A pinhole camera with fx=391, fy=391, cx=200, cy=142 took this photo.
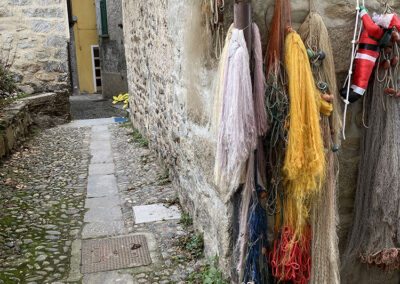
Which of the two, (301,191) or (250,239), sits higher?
(301,191)

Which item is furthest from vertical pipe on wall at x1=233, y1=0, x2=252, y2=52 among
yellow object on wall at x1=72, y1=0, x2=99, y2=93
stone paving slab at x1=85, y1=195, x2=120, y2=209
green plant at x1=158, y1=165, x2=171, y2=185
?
yellow object on wall at x1=72, y1=0, x2=99, y2=93

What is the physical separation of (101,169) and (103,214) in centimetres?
133

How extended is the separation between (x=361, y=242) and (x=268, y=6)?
144 centimetres

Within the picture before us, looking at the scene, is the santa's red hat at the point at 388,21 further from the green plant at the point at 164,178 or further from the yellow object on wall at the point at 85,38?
the yellow object on wall at the point at 85,38

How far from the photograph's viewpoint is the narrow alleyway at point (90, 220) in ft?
8.94

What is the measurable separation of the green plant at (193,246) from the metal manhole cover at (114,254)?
27cm

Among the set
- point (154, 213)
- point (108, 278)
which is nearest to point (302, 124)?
point (108, 278)

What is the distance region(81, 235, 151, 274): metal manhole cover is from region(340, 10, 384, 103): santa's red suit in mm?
1827

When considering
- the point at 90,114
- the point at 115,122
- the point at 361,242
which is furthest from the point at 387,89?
the point at 90,114

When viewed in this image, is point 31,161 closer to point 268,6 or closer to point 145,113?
point 145,113

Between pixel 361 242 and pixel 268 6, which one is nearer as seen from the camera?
pixel 268 6

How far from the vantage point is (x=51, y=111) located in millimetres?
7422

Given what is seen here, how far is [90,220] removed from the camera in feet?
11.4

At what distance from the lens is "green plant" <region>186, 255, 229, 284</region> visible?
2.41 m
